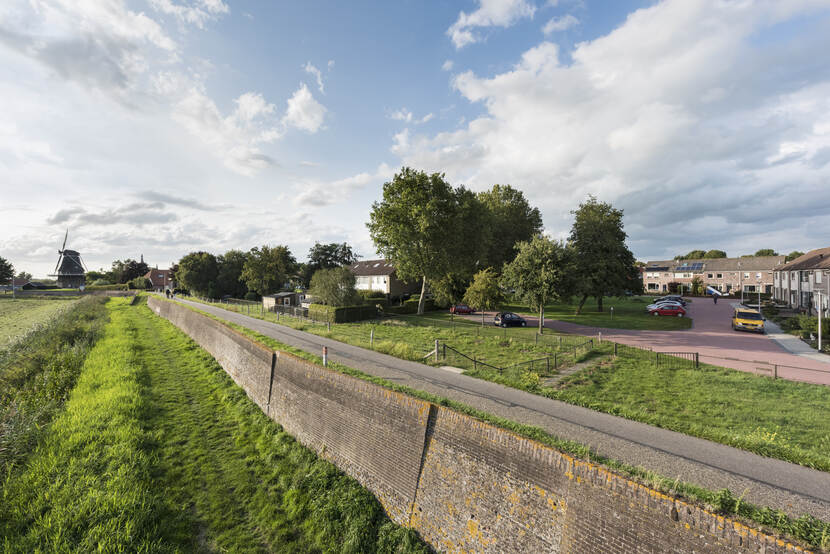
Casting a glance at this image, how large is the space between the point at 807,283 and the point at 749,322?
55.6 feet

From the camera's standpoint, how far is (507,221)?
152ft

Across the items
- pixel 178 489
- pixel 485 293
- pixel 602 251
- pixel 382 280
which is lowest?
pixel 178 489

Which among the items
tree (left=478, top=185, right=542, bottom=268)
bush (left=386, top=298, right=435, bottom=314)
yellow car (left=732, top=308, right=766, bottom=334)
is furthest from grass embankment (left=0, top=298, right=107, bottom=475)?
yellow car (left=732, top=308, right=766, bottom=334)

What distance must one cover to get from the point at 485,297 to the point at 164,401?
2136 centimetres

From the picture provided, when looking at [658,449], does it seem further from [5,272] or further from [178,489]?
[5,272]

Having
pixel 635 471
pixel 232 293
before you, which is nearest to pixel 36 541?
pixel 635 471

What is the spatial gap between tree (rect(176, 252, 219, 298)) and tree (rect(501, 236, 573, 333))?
54198 millimetres

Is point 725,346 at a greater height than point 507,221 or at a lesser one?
lesser

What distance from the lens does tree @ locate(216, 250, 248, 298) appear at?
192 ft

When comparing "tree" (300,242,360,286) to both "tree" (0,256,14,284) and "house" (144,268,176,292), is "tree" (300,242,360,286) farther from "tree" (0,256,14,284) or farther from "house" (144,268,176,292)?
"tree" (0,256,14,284)

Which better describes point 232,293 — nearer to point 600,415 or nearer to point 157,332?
point 157,332

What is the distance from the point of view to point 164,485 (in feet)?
30.3

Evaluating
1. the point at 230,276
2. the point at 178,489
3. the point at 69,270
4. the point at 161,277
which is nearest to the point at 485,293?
the point at 178,489

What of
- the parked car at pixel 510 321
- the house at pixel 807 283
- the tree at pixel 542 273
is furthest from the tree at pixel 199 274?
the house at pixel 807 283
